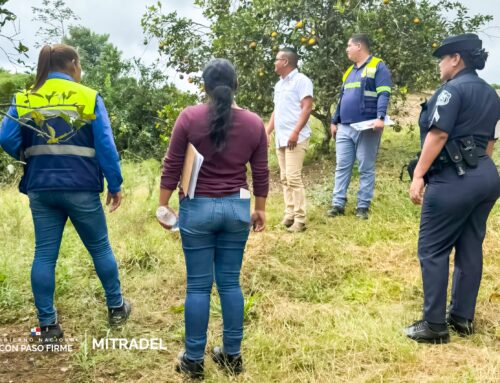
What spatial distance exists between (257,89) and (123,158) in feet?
13.4

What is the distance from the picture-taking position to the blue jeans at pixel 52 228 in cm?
308

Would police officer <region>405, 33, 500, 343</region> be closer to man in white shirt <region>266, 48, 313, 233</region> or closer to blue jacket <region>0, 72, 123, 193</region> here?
blue jacket <region>0, 72, 123, 193</region>

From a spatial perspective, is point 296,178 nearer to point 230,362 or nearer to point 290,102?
point 290,102

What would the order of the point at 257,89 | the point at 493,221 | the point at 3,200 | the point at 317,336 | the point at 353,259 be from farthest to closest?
the point at 257,89, the point at 3,200, the point at 493,221, the point at 353,259, the point at 317,336

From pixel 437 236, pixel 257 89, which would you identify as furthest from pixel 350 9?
pixel 437 236

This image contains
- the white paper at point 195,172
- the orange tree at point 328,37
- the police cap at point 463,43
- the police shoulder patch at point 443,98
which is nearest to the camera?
the white paper at point 195,172

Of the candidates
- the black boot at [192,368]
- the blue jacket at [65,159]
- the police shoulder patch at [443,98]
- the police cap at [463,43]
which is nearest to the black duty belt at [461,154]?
the police shoulder patch at [443,98]

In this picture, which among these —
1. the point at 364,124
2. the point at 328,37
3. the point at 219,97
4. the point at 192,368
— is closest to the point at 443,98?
the point at 219,97

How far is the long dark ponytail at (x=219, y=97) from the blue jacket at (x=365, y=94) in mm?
2802

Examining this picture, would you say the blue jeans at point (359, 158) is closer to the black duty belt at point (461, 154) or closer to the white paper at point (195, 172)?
the black duty belt at point (461, 154)

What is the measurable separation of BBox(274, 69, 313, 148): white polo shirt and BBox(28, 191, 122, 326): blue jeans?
8.11ft

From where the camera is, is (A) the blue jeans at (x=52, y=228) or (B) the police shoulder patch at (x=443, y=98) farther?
(A) the blue jeans at (x=52, y=228)

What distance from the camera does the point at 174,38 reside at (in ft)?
26.8

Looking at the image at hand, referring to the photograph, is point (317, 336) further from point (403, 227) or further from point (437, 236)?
point (403, 227)
